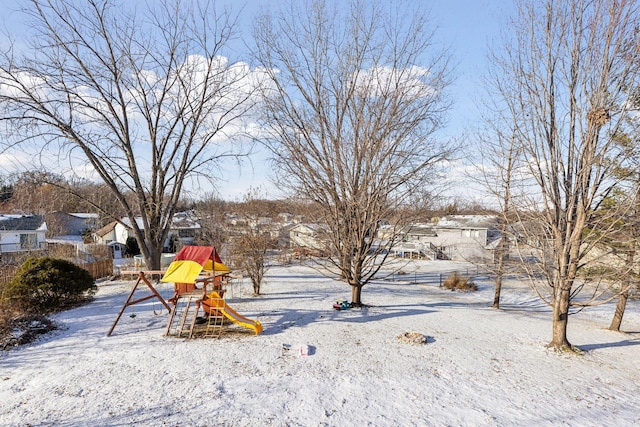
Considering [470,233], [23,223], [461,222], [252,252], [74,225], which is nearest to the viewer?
[252,252]

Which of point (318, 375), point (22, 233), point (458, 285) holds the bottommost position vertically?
point (458, 285)

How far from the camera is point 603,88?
20.5 ft

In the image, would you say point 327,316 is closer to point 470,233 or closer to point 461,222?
point 470,233

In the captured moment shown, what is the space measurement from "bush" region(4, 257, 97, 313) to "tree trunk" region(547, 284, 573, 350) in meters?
12.7

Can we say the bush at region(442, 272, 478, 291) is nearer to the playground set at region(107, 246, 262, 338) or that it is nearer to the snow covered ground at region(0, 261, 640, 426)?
the snow covered ground at region(0, 261, 640, 426)

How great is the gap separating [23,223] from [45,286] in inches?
1031

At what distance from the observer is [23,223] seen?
28828 mm

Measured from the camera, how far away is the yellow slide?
307 inches

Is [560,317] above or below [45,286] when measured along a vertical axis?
below

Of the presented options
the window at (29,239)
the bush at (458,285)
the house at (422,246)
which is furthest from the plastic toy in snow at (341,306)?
the window at (29,239)

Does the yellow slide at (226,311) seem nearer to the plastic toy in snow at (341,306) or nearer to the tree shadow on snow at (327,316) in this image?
the tree shadow on snow at (327,316)

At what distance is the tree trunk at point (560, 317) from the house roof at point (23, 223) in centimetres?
3545

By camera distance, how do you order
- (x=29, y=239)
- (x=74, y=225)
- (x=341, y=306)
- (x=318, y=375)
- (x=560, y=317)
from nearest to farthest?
1. (x=318, y=375)
2. (x=560, y=317)
3. (x=341, y=306)
4. (x=29, y=239)
5. (x=74, y=225)

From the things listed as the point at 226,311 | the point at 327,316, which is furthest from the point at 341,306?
the point at 226,311
